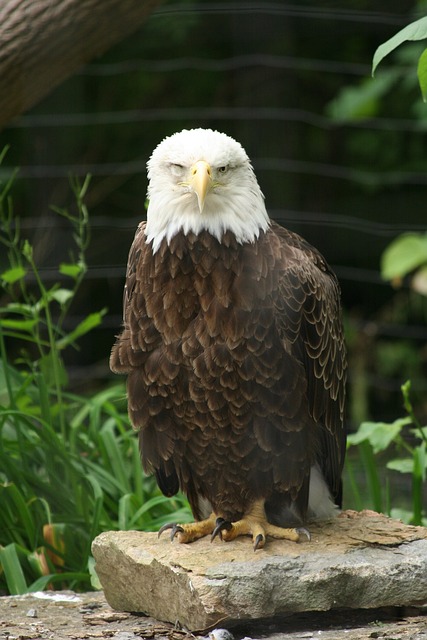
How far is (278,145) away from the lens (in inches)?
247

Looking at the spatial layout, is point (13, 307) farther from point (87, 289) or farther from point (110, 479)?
point (87, 289)

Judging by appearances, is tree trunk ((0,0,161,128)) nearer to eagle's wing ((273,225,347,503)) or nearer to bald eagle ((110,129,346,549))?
bald eagle ((110,129,346,549))

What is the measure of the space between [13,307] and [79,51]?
3.05ft

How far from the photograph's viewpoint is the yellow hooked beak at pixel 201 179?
9.41ft

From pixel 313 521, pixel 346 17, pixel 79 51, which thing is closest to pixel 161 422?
pixel 313 521

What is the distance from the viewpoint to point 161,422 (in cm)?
317

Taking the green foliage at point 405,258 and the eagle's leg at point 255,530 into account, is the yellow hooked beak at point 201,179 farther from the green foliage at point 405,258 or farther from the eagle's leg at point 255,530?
the green foliage at point 405,258

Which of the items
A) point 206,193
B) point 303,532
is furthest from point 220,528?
point 206,193

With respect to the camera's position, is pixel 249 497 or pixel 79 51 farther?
pixel 79 51

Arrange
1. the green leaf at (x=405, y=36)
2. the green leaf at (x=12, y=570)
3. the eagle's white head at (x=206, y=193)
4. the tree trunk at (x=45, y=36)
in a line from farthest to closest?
the tree trunk at (x=45, y=36)
the green leaf at (x=12, y=570)
the eagle's white head at (x=206, y=193)
the green leaf at (x=405, y=36)

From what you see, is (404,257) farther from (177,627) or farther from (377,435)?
(177,627)

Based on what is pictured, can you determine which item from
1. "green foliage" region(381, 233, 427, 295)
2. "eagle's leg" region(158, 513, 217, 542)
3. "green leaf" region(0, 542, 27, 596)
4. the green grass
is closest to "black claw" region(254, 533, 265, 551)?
"eagle's leg" region(158, 513, 217, 542)

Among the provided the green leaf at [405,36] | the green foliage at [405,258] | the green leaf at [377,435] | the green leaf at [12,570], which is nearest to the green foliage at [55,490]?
the green leaf at [12,570]

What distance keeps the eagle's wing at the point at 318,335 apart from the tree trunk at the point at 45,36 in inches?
44.4
